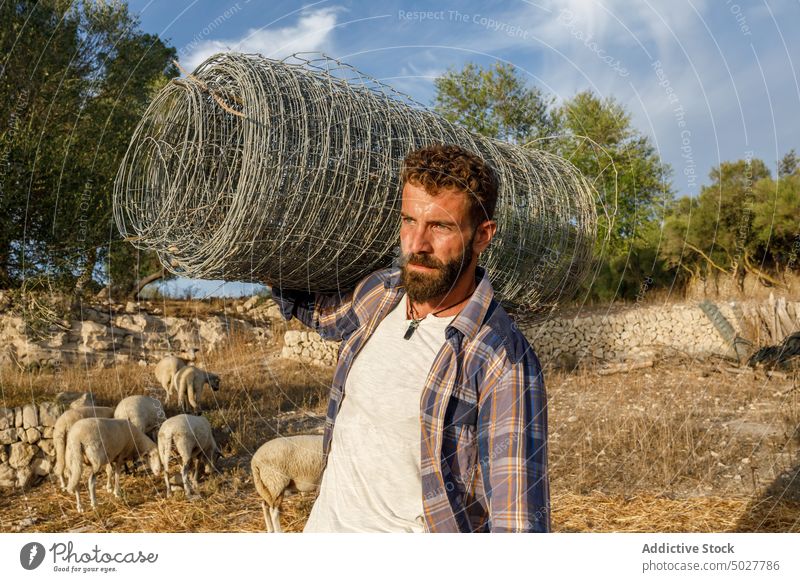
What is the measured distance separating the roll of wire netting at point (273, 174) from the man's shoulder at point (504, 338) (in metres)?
1.08

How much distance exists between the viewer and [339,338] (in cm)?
283

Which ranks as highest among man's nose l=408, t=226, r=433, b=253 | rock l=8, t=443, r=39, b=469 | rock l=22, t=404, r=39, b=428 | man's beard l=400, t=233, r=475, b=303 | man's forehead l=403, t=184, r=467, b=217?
man's forehead l=403, t=184, r=467, b=217

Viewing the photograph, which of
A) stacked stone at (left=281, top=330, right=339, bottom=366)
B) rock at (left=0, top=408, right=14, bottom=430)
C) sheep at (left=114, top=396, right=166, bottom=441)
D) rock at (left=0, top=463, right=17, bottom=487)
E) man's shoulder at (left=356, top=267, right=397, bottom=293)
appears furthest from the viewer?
stacked stone at (left=281, top=330, right=339, bottom=366)

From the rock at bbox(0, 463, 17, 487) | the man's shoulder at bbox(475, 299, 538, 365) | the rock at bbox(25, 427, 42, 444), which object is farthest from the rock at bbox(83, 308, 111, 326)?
the man's shoulder at bbox(475, 299, 538, 365)

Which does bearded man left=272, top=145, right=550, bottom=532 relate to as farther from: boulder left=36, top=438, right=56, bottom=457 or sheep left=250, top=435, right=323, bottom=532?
boulder left=36, top=438, right=56, bottom=457

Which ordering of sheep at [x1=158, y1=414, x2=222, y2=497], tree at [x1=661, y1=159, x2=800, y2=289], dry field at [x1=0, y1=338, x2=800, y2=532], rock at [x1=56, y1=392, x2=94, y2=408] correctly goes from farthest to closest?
tree at [x1=661, y1=159, x2=800, y2=289]
rock at [x1=56, y1=392, x2=94, y2=408]
sheep at [x1=158, y1=414, x2=222, y2=497]
dry field at [x1=0, y1=338, x2=800, y2=532]

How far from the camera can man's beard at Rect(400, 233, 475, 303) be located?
2.15 m

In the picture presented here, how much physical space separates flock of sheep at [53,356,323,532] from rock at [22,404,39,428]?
688mm

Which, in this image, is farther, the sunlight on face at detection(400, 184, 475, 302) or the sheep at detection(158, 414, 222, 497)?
the sheep at detection(158, 414, 222, 497)

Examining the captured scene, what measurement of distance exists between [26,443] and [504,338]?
6327mm

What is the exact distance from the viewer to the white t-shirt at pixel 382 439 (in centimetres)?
210

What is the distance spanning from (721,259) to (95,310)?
43.7ft
